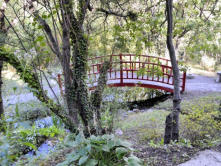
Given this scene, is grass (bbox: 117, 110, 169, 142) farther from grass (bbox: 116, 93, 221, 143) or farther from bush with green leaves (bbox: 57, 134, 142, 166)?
bush with green leaves (bbox: 57, 134, 142, 166)

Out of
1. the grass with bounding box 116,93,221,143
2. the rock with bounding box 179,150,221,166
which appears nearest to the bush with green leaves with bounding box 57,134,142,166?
the rock with bounding box 179,150,221,166

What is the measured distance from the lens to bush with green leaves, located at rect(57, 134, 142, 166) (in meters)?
1.75

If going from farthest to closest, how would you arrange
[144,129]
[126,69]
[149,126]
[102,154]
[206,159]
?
[126,69]
[149,126]
[144,129]
[206,159]
[102,154]

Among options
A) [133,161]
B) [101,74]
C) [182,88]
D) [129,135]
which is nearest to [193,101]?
[182,88]

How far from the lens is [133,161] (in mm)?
1773

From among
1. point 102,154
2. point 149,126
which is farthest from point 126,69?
point 102,154

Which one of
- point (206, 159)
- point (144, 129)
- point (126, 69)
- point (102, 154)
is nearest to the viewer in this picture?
point (102, 154)

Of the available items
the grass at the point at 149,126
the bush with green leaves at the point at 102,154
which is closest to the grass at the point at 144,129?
the grass at the point at 149,126

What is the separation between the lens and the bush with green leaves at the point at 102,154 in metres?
1.75

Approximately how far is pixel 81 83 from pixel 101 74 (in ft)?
3.01

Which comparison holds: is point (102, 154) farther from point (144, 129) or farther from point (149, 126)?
point (149, 126)

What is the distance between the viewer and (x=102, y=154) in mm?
1890

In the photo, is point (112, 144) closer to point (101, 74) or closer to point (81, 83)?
point (81, 83)

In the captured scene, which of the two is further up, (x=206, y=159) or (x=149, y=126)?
(x=206, y=159)
